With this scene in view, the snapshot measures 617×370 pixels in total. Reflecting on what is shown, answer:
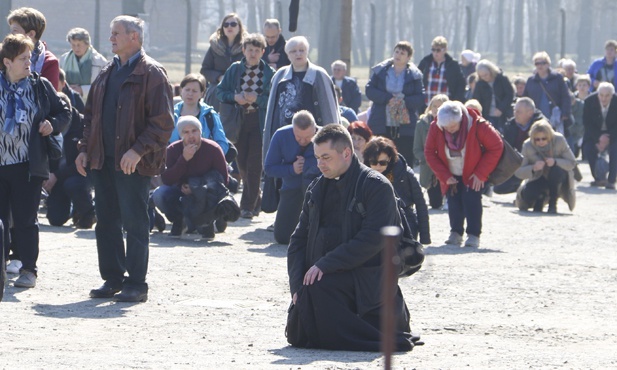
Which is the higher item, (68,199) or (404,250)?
(404,250)

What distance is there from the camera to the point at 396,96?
17.5 m

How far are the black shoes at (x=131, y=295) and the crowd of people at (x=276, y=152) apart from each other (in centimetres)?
2

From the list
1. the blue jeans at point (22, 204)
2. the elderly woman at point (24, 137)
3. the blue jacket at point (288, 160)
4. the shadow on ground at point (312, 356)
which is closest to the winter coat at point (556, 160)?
the blue jacket at point (288, 160)

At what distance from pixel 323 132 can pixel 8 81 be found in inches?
114

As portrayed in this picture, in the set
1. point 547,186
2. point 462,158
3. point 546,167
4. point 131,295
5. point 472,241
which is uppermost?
point 462,158

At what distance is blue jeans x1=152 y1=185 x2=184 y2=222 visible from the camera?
13.7 meters

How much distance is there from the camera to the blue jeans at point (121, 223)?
9797 millimetres

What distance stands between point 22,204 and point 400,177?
3.52m

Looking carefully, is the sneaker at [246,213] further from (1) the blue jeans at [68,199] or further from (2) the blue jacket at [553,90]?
(2) the blue jacket at [553,90]

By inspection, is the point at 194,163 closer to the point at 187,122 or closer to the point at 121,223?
the point at 187,122

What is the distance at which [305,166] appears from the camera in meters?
13.5

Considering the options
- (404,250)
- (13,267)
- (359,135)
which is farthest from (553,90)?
(404,250)

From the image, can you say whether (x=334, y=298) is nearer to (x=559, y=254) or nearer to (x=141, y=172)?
(x=141, y=172)

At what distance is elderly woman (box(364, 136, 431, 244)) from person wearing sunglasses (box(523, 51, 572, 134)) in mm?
10309
